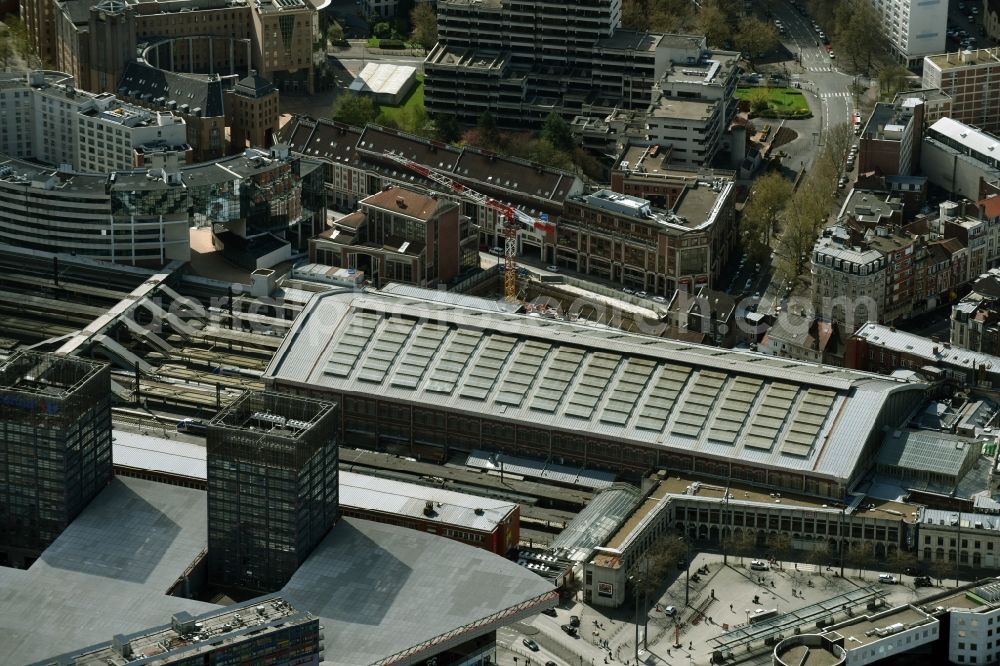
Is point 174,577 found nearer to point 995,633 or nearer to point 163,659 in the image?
point 163,659

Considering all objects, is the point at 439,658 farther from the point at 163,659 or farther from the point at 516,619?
the point at 163,659

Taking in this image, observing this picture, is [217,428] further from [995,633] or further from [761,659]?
[995,633]

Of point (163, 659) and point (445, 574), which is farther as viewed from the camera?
point (445, 574)

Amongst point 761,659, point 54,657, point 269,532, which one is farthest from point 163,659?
point 761,659

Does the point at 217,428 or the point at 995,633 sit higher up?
the point at 217,428

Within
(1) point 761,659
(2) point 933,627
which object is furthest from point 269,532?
(2) point 933,627

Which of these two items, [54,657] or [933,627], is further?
[933,627]

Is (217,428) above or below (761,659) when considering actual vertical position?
above
